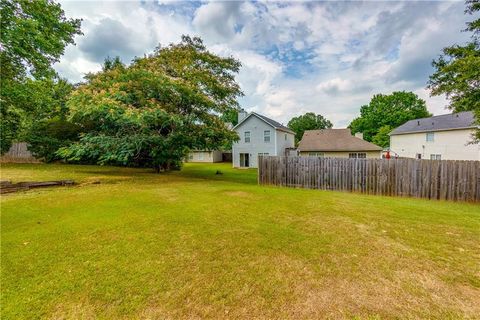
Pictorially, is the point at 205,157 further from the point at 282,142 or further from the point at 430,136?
the point at 430,136

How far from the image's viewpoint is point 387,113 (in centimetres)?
4228

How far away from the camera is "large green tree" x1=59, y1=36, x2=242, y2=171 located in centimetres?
998

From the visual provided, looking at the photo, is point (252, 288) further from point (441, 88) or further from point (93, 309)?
point (441, 88)

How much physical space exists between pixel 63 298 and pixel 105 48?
13.6m

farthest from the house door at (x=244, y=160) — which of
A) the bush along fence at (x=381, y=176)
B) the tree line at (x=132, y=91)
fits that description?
the bush along fence at (x=381, y=176)

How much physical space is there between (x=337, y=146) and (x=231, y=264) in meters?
22.9

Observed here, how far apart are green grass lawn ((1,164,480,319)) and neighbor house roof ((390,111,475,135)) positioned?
23.9m

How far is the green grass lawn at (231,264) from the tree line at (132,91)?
5707 millimetres

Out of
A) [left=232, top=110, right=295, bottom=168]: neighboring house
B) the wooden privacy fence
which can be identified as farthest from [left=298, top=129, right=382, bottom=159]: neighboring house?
the wooden privacy fence

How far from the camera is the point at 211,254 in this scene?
3297 mm

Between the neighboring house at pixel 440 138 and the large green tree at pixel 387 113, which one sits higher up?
the large green tree at pixel 387 113

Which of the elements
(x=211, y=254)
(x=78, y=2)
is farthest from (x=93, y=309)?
(x=78, y=2)

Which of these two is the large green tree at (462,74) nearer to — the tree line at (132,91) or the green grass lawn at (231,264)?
the tree line at (132,91)

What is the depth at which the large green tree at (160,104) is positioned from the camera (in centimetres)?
998
